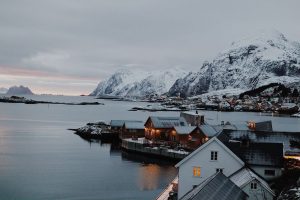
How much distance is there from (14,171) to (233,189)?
1371 inches

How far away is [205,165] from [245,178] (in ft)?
14.7

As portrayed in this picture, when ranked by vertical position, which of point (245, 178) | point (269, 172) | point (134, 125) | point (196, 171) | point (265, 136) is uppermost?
point (265, 136)

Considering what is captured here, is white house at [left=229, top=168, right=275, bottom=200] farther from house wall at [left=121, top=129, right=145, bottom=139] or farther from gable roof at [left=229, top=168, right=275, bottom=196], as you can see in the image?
house wall at [left=121, top=129, right=145, bottom=139]

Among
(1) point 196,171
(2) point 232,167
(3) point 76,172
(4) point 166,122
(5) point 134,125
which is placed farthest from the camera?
(5) point 134,125

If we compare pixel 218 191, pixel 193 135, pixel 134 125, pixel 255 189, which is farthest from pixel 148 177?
pixel 134 125

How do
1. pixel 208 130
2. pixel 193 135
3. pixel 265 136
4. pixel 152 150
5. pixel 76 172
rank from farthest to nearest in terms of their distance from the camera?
pixel 193 135 → pixel 152 150 → pixel 208 130 → pixel 76 172 → pixel 265 136

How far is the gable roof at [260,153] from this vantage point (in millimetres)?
29314

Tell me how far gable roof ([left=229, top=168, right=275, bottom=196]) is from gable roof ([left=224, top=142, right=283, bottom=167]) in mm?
1062

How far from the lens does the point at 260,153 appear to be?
29625 mm

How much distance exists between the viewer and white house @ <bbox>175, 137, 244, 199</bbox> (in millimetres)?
29266

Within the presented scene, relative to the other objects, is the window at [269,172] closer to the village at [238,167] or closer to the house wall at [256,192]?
the village at [238,167]

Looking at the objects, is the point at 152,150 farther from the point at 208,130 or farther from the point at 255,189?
the point at 255,189

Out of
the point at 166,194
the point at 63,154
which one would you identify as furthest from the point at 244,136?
the point at 63,154

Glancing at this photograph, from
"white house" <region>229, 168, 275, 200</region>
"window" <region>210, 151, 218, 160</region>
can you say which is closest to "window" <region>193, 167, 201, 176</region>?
"window" <region>210, 151, 218, 160</region>
